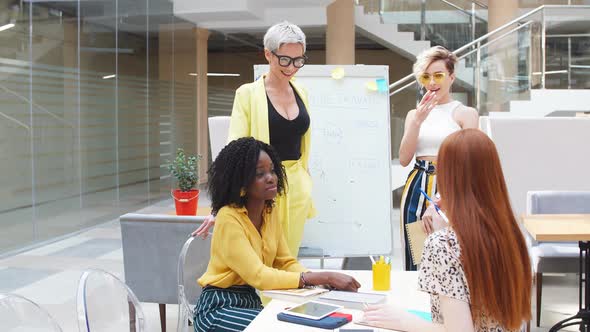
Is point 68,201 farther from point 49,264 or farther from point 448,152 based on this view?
point 448,152

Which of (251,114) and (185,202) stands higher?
(251,114)

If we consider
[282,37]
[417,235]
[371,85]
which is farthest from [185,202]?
[417,235]

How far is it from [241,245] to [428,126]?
148cm

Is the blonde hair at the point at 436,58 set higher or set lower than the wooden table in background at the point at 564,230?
higher

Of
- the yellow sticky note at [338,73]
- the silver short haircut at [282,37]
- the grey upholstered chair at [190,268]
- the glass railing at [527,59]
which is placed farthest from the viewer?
the glass railing at [527,59]

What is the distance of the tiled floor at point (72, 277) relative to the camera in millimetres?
4797

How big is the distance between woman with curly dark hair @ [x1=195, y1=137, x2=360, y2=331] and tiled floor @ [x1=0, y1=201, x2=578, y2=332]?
2.09 metres

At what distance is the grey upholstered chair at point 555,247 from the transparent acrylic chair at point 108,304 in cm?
295

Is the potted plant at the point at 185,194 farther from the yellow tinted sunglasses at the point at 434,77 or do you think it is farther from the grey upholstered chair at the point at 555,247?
the grey upholstered chair at the point at 555,247

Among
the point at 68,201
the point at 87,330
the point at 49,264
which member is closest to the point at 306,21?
the point at 68,201

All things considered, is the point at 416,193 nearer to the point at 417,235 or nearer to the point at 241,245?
the point at 417,235

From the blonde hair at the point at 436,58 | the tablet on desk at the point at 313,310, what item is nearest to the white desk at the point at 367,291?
the tablet on desk at the point at 313,310

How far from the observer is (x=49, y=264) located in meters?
6.54

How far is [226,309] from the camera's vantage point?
247 cm
